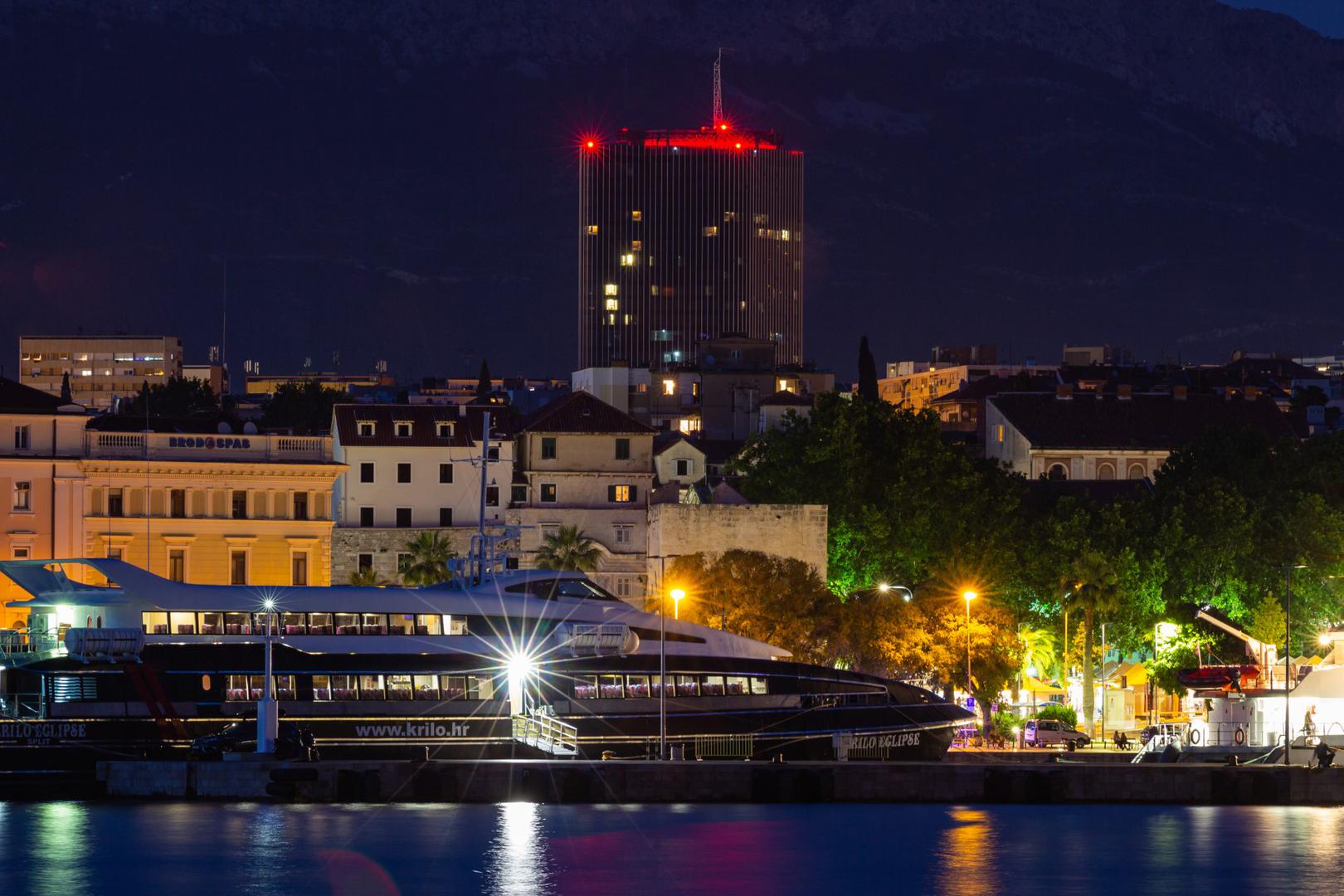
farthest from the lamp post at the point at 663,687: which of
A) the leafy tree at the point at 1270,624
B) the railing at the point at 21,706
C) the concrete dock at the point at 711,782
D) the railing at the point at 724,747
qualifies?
the leafy tree at the point at 1270,624

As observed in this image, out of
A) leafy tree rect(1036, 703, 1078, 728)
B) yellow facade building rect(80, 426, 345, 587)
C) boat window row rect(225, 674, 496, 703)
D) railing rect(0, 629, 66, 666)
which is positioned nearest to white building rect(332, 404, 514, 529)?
yellow facade building rect(80, 426, 345, 587)

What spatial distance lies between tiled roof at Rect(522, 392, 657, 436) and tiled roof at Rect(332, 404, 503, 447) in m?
3.79

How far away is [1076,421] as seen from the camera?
167875mm

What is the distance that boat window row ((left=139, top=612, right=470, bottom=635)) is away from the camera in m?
78.5

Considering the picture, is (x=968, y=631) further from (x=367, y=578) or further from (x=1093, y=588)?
(x=367, y=578)

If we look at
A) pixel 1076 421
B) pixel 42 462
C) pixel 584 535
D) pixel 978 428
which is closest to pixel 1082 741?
pixel 584 535

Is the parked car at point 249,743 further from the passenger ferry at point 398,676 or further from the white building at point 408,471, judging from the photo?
the white building at point 408,471

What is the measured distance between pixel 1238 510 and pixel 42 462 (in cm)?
5659

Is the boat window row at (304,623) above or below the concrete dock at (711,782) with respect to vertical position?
above

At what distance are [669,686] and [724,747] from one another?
2612 millimetres

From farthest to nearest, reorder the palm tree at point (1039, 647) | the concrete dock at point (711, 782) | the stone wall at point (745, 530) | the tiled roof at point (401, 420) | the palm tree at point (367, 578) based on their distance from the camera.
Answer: the tiled roof at point (401, 420)
the palm tree at point (367, 578)
the palm tree at point (1039, 647)
the stone wall at point (745, 530)
the concrete dock at point (711, 782)

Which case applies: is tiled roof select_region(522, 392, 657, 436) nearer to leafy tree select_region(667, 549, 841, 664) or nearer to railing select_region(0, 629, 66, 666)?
leafy tree select_region(667, 549, 841, 664)

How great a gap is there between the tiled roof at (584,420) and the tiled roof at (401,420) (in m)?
3.79

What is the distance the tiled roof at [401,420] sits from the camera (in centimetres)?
13312
